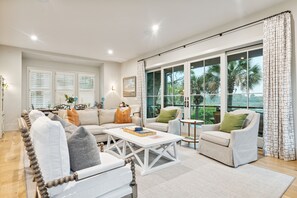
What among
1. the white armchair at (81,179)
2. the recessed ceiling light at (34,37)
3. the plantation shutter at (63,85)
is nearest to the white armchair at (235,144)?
the white armchair at (81,179)

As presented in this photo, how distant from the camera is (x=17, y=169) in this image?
2.48 metres

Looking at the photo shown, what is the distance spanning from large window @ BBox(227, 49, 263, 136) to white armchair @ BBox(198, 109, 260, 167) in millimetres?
683

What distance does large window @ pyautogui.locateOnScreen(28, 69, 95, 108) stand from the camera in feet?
20.4

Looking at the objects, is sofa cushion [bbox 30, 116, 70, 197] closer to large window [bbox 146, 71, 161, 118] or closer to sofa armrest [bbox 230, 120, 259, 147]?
sofa armrest [bbox 230, 120, 259, 147]

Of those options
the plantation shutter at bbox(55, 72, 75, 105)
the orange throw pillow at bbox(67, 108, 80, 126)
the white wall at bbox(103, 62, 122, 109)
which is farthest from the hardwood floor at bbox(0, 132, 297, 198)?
the white wall at bbox(103, 62, 122, 109)

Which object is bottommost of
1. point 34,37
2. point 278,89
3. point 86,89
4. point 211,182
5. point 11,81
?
point 211,182

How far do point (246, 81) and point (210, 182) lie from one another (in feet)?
8.05

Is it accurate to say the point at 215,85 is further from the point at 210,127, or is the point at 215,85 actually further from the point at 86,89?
the point at 86,89

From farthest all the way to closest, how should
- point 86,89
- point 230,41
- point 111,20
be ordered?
point 86,89 → point 230,41 → point 111,20

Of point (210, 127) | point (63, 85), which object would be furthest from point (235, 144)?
point (63, 85)

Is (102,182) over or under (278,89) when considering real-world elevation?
under

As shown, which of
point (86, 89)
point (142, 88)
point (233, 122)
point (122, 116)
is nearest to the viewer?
point (233, 122)

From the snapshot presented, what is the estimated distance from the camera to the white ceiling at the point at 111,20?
289 cm

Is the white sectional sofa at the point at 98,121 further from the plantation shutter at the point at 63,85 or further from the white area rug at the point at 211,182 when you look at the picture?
the plantation shutter at the point at 63,85
